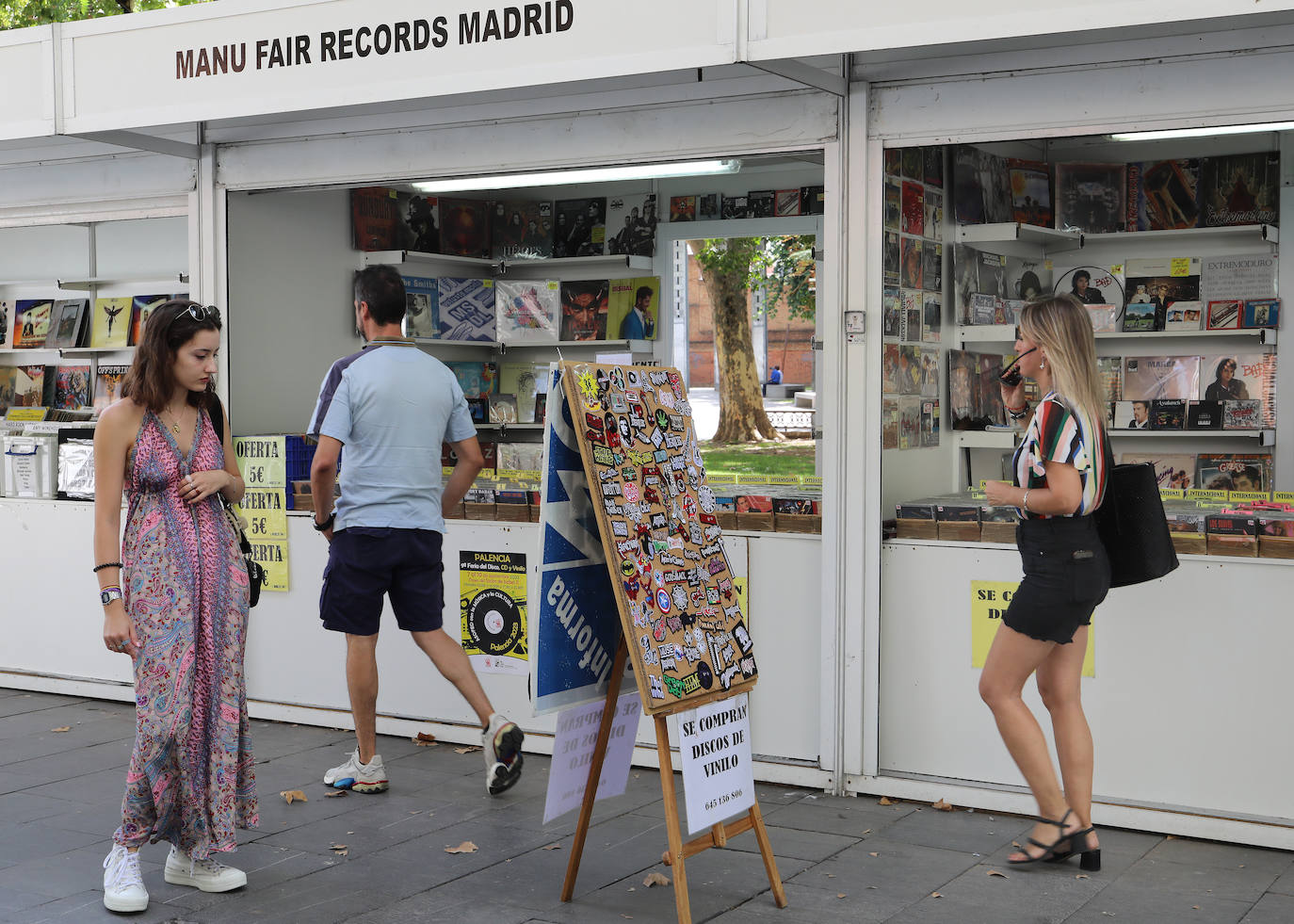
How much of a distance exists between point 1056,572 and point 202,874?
262 centimetres

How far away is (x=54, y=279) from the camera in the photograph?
7898 millimetres

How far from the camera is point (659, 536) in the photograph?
3.77 meters

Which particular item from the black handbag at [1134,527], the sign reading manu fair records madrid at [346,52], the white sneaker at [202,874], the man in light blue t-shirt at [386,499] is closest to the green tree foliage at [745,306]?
the sign reading manu fair records madrid at [346,52]

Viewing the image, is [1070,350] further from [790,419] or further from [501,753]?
[790,419]

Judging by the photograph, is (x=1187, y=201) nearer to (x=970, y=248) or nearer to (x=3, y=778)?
(x=970, y=248)

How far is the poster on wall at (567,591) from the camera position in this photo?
3.77 meters

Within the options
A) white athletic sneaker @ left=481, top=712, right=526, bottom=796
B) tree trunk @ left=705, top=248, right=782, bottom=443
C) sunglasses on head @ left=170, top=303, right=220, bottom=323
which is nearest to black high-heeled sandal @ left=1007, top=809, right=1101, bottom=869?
white athletic sneaker @ left=481, top=712, right=526, bottom=796

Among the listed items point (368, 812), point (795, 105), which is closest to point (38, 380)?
point (368, 812)

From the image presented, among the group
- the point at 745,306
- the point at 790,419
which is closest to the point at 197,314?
the point at 790,419

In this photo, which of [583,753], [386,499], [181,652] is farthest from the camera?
[386,499]

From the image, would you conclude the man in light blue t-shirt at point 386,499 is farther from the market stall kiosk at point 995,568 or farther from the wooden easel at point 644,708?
the market stall kiosk at point 995,568

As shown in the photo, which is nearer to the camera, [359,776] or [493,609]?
[359,776]

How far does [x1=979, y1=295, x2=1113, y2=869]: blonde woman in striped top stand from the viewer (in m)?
3.99

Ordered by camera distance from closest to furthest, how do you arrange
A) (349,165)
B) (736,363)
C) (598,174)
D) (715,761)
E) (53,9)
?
(715,761)
(598,174)
(349,165)
(53,9)
(736,363)
